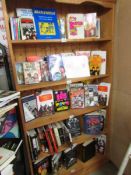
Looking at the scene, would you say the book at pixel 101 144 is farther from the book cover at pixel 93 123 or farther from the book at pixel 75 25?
the book at pixel 75 25

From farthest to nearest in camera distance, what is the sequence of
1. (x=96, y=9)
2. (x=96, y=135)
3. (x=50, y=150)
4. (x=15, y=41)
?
(x=96, y=135) < (x=96, y=9) < (x=50, y=150) < (x=15, y=41)

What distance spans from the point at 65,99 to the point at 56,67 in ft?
1.21

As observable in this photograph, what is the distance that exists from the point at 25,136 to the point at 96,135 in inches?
34.1

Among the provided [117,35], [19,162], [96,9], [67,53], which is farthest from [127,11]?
[19,162]

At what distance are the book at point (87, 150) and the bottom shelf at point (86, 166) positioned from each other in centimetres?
5

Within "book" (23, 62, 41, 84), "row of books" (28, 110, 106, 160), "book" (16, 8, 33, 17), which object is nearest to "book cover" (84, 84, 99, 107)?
"row of books" (28, 110, 106, 160)

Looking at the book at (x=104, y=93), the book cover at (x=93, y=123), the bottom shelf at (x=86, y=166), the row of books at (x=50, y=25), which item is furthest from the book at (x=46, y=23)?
the bottom shelf at (x=86, y=166)

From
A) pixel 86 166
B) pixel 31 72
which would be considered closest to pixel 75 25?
pixel 31 72

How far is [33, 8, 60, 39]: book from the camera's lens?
56.4 inches

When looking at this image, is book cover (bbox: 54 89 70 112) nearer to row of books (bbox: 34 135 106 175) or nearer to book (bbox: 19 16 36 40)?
row of books (bbox: 34 135 106 175)

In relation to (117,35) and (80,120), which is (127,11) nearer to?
(117,35)

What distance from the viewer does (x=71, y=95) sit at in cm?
171

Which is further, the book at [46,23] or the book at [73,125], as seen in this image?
the book at [73,125]

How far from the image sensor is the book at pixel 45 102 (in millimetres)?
1562
